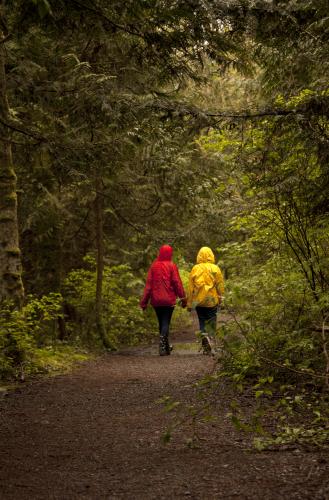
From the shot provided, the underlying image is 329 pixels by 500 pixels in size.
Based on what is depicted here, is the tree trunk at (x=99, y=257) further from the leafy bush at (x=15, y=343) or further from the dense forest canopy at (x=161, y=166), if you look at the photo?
the leafy bush at (x=15, y=343)

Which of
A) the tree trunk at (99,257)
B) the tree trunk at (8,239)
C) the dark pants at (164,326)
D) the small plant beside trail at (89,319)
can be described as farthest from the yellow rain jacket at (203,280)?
the tree trunk at (8,239)

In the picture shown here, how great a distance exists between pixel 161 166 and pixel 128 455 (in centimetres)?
872

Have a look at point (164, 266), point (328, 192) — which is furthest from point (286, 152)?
point (164, 266)

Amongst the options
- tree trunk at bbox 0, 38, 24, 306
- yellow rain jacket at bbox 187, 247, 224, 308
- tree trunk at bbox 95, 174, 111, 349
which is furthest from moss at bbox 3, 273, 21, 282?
tree trunk at bbox 95, 174, 111, 349

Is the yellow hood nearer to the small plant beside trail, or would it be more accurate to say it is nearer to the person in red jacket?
the person in red jacket

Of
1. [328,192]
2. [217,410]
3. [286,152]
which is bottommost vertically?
[217,410]

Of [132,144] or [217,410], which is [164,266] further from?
[217,410]

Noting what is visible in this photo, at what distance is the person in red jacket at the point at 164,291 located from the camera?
40.9 ft

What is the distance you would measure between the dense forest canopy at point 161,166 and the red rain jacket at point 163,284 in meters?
1.79

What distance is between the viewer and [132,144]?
35.1 feet

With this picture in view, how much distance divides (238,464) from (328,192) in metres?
3.72

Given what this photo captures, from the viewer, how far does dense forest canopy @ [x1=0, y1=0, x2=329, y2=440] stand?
6102 millimetres

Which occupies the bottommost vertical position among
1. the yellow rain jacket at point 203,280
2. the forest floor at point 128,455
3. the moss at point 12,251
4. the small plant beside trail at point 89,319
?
the forest floor at point 128,455

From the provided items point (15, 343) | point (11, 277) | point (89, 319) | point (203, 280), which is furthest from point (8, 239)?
point (89, 319)
